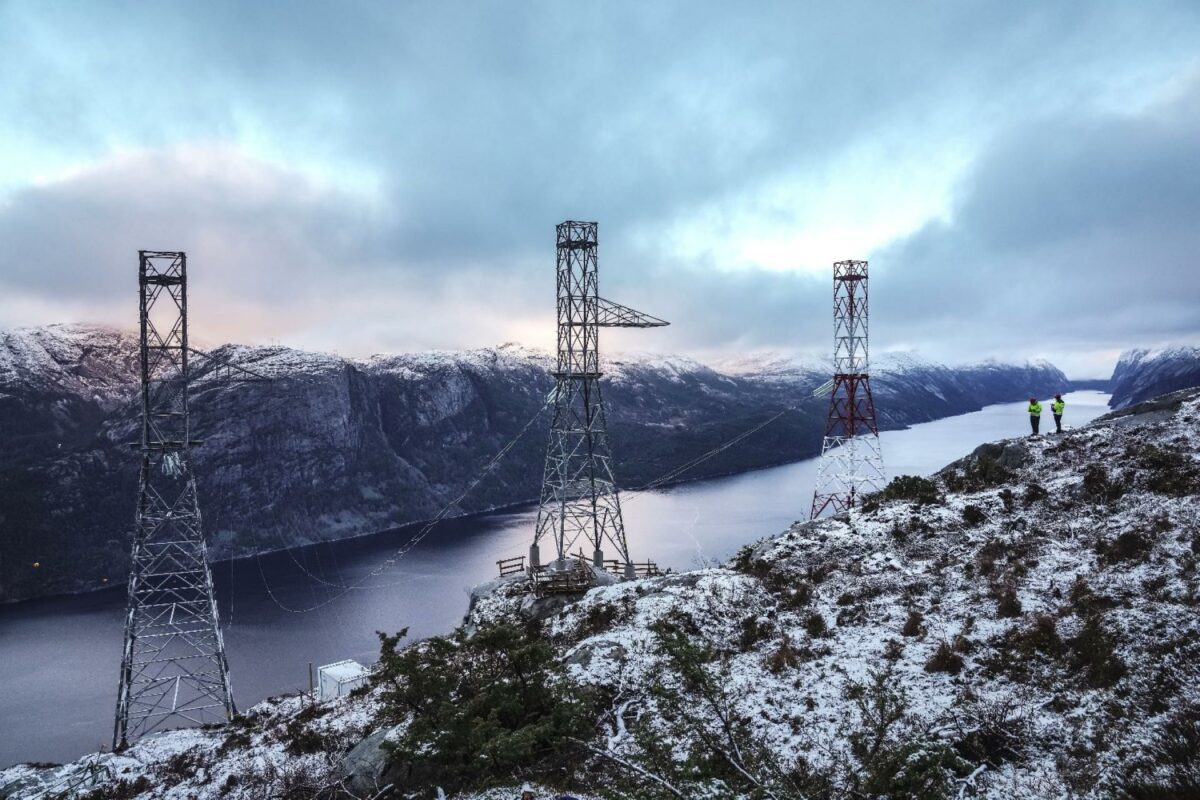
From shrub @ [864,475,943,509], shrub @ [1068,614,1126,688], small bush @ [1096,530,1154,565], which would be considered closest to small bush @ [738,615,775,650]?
shrub @ [1068,614,1126,688]

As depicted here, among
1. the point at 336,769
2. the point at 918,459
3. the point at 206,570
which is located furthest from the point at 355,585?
the point at 918,459

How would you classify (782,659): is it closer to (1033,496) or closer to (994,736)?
(994,736)

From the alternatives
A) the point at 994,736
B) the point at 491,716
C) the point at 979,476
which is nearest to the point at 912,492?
the point at 979,476

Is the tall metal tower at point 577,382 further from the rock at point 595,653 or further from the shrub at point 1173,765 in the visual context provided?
the shrub at point 1173,765

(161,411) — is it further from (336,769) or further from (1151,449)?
(1151,449)

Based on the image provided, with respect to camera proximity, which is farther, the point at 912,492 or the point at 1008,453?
the point at 1008,453

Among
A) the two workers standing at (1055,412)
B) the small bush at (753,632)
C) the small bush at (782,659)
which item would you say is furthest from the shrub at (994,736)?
the two workers standing at (1055,412)
